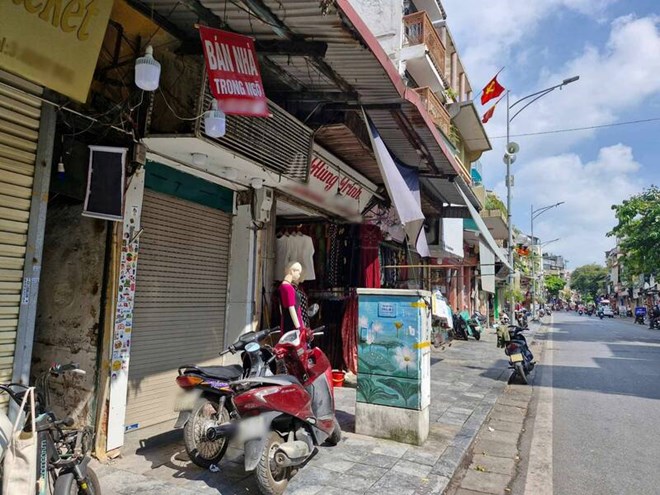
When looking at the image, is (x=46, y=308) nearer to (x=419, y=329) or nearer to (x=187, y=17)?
(x=187, y=17)

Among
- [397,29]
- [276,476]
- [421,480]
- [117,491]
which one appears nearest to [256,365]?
[276,476]

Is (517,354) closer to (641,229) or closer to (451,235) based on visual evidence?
(451,235)

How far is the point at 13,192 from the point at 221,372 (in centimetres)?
214

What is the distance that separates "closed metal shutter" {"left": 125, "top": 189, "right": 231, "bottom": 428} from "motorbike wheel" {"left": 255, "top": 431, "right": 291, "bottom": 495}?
196 cm

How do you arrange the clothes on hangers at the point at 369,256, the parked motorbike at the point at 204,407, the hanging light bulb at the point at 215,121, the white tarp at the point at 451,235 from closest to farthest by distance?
the parked motorbike at the point at 204,407, the hanging light bulb at the point at 215,121, the clothes on hangers at the point at 369,256, the white tarp at the point at 451,235

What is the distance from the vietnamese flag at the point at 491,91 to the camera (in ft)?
56.0

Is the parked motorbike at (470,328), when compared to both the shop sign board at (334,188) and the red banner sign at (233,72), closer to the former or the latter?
the shop sign board at (334,188)

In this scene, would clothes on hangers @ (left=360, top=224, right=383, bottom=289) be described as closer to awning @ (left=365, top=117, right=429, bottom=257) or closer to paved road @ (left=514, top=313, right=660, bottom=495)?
awning @ (left=365, top=117, right=429, bottom=257)

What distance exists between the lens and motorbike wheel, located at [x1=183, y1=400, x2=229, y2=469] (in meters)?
3.67

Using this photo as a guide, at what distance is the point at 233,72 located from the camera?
147 inches

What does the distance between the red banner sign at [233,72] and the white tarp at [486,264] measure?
32.1 feet

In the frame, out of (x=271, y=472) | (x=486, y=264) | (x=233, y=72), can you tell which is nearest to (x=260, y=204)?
(x=233, y=72)

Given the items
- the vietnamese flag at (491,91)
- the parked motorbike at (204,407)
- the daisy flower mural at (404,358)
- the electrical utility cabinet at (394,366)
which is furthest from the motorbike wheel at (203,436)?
the vietnamese flag at (491,91)

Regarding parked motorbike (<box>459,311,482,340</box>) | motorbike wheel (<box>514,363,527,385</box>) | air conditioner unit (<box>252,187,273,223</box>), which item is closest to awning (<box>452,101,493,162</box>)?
parked motorbike (<box>459,311,482,340</box>)
